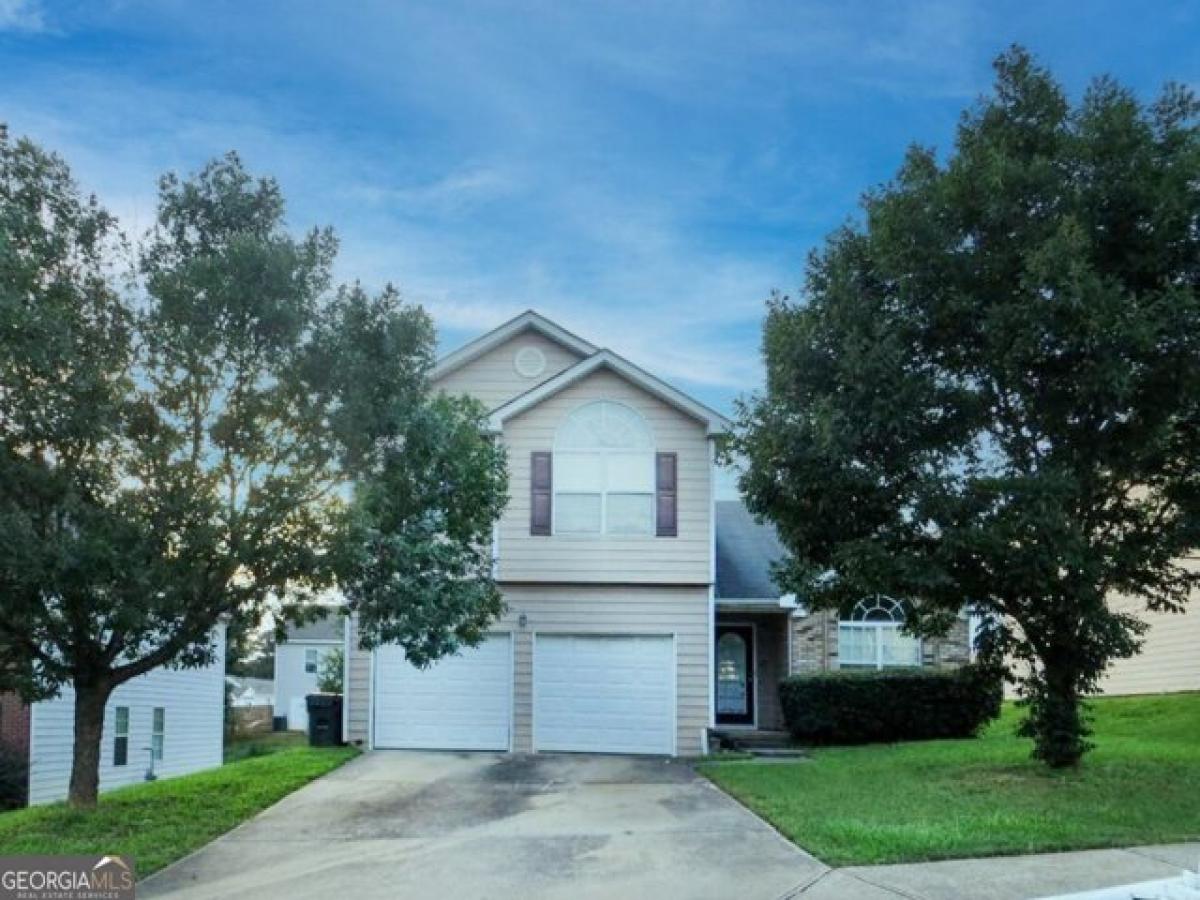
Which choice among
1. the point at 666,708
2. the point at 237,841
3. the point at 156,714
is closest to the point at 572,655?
the point at 666,708

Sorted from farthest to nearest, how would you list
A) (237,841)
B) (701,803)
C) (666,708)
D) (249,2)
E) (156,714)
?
(156,714)
(666,708)
(701,803)
(249,2)
(237,841)

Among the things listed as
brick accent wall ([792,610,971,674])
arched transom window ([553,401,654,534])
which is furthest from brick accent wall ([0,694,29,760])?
brick accent wall ([792,610,971,674])

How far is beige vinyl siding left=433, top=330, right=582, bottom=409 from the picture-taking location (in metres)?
21.7

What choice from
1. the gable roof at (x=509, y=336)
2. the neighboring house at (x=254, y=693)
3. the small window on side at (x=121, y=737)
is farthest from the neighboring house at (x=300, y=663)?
the gable roof at (x=509, y=336)

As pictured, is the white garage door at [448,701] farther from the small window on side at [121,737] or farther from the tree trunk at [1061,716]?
the small window on side at [121,737]

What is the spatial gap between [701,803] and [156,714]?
19.3 metres

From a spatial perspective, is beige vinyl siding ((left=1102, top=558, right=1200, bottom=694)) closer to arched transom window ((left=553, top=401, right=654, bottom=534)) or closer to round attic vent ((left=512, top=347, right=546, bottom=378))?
arched transom window ((left=553, top=401, right=654, bottom=534))

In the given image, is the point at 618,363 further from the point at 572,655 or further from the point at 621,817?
the point at 621,817

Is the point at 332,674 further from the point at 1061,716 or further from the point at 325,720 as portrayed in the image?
the point at 1061,716

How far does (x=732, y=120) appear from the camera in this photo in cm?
1523

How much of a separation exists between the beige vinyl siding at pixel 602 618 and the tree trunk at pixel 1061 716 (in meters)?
6.87

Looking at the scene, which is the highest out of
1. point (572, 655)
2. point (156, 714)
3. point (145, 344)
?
point (145, 344)

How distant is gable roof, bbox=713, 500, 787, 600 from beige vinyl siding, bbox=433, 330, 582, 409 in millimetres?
4088

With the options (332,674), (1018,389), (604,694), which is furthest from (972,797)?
(332,674)
